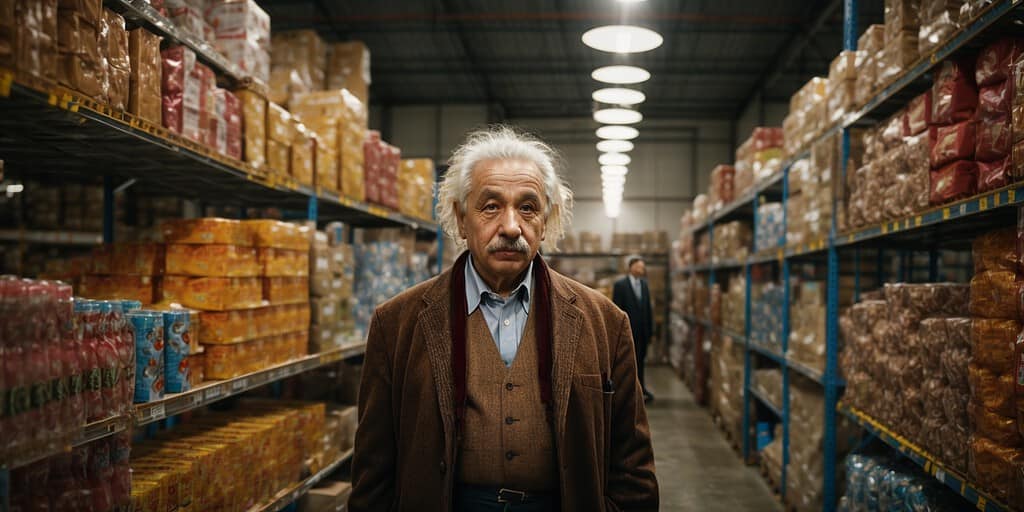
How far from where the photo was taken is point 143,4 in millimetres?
2645

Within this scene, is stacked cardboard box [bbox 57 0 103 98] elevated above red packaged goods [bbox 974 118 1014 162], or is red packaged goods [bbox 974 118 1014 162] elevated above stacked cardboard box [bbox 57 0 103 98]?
stacked cardboard box [bbox 57 0 103 98]

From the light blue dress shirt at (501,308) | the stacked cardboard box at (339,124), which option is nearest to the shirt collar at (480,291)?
the light blue dress shirt at (501,308)

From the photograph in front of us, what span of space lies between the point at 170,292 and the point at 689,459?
5.74m

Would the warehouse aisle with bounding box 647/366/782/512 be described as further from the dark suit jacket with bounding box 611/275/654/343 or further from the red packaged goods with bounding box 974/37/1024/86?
the red packaged goods with bounding box 974/37/1024/86

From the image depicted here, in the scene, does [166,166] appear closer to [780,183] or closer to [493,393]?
→ [493,393]

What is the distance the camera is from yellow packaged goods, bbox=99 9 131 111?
234 centimetres

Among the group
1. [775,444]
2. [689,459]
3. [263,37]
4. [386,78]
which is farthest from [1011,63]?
[386,78]

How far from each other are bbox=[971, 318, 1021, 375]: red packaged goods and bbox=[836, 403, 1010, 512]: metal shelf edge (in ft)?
1.39

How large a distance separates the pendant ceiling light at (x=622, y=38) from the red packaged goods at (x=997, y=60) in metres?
2.43

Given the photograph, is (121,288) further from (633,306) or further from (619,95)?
(633,306)

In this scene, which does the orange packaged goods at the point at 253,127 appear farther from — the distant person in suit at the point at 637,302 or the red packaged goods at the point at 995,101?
the distant person in suit at the point at 637,302

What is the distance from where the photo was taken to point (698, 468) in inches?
277

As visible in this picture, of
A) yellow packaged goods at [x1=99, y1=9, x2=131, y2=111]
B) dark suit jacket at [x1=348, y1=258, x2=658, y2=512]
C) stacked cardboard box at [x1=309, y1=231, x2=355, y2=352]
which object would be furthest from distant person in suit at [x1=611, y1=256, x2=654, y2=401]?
yellow packaged goods at [x1=99, y1=9, x2=131, y2=111]

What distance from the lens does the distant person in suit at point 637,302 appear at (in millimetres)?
9633
